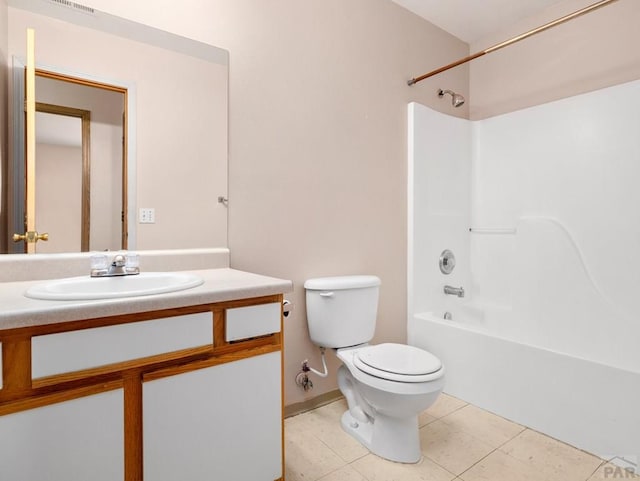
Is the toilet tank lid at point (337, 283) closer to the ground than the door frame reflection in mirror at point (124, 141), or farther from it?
closer to the ground

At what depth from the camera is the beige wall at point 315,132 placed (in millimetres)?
1673

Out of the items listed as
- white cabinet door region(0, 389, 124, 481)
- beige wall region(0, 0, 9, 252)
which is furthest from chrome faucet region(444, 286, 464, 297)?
beige wall region(0, 0, 9, 252)

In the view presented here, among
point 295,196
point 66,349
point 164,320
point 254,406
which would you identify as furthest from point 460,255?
point 66,349

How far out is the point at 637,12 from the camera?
202 cm

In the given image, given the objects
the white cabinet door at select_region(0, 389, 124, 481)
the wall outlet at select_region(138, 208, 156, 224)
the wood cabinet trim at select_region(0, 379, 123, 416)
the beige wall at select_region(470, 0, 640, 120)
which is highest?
the beige wall at select_region(470, 0, 640, 120)

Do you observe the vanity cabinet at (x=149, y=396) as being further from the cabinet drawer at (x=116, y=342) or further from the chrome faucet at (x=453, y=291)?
the chrome faucet at (x=453, y=291)

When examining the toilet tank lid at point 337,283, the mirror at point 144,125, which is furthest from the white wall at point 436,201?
the mirror at point 144,125

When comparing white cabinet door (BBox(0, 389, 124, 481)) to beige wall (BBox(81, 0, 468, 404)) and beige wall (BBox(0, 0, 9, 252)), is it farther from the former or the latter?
beige wall (BBox(81, 0, 468, 404))

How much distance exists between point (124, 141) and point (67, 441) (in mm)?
1055

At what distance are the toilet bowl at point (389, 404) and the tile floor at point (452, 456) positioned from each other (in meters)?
0.05

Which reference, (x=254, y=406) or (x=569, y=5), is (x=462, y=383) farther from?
(x=569, y=5)

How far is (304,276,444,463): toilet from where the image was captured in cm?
147

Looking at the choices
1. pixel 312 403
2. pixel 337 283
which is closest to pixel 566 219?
pixel 337 283

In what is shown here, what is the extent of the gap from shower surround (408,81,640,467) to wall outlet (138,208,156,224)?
1583 mm
